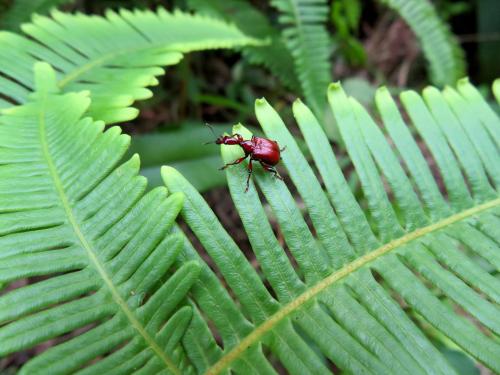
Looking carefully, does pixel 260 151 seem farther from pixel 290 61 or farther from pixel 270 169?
pixel 290 61

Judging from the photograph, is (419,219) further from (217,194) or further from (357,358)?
(217,194)

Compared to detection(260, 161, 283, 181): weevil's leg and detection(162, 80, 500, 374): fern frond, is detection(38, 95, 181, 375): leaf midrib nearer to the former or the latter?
detection(162, 80, 500, 374): fern frond

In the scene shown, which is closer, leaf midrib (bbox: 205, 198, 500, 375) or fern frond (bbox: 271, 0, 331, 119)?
leaf midrib (bbox: 205, 198, 500, 375)

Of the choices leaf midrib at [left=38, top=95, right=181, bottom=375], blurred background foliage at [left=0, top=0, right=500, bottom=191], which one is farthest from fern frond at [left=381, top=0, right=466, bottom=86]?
leaf midrib at [left=38, top=95, right=181, bottom=375]

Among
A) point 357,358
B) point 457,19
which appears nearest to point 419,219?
point 357,358

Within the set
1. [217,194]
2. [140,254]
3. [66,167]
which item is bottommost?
[217,194]

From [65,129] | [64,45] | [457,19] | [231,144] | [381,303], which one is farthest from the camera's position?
[457,19]

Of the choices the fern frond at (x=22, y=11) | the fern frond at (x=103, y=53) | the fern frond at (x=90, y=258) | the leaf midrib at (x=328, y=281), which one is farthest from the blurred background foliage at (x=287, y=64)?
the fern frond at (x=90, y=258)

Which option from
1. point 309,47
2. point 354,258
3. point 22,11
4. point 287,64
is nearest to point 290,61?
point 287,64
